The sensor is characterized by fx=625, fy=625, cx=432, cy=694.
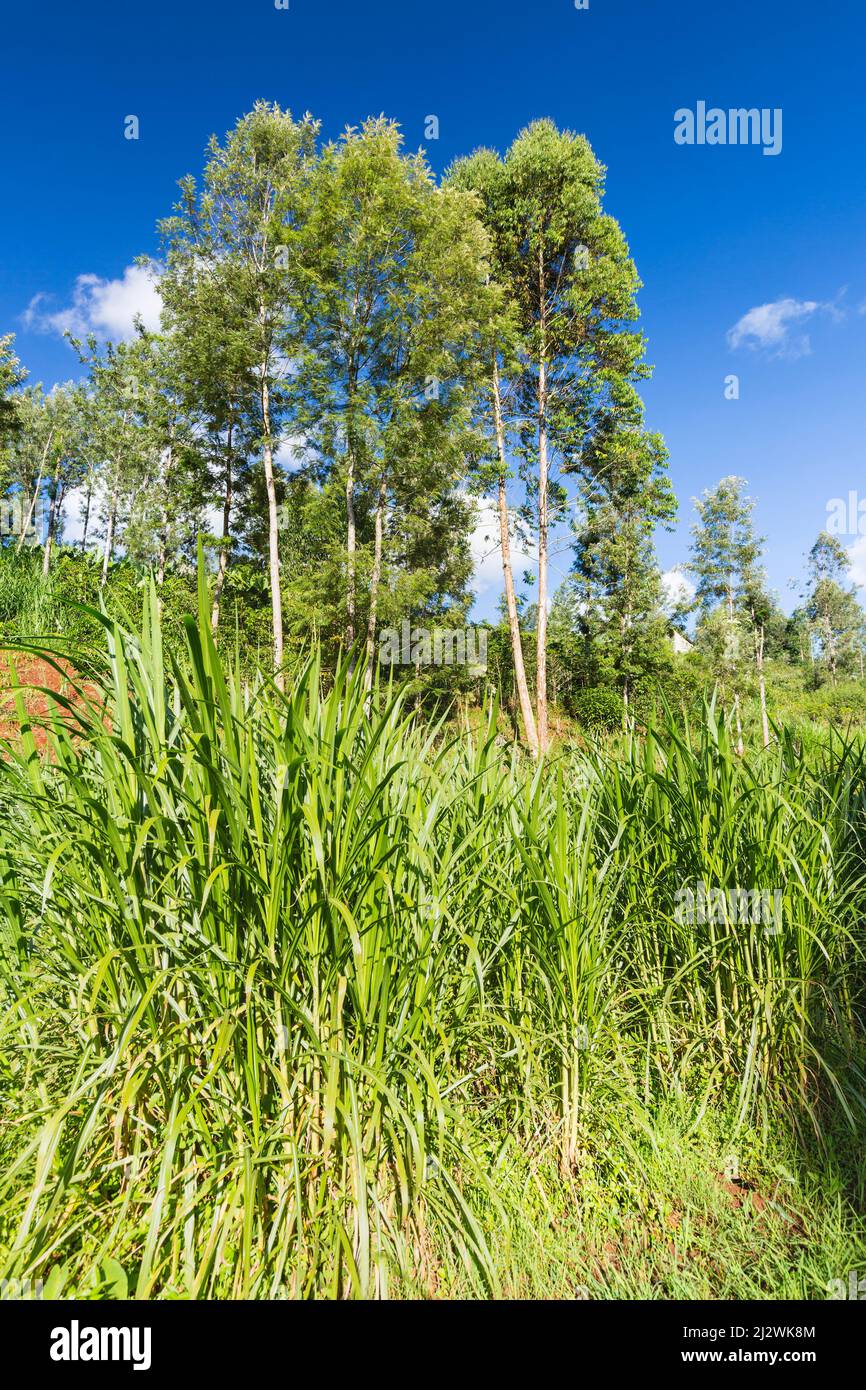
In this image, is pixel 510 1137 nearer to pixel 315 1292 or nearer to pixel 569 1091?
pixel 569 1091

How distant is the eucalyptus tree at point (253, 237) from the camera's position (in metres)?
15.5

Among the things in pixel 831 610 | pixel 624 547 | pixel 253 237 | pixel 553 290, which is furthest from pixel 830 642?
pixel 253 237

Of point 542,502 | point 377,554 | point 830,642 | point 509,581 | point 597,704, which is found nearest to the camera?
point 377,554

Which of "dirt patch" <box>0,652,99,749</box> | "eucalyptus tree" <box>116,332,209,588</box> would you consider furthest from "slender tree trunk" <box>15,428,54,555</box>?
"dirt patch" <box>0,652,99,749</box>

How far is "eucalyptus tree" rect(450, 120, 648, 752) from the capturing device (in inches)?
720

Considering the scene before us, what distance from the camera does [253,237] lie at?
53.2 feet

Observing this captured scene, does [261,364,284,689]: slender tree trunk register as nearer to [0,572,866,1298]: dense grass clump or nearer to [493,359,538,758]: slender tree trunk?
[493,359,538,758]: slender tree trunk

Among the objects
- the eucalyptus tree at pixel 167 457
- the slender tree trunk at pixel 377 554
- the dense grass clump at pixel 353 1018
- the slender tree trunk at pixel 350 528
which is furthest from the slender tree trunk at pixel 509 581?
the dense grass clump at pixel 353 1018

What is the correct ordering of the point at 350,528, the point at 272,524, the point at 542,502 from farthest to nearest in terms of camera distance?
1. the point at 542,502
2. the point at 272,524
3. the point at 350,528

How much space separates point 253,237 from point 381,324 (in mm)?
4168

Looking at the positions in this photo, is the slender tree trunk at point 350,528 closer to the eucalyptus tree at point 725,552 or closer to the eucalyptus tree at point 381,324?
the eucalyptus tree at point 381,324

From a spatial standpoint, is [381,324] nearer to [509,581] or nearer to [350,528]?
[350,528]

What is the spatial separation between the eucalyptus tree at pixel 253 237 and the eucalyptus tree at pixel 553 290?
607cm

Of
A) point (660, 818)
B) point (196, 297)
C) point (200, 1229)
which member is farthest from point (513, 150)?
point (200, 1229)
